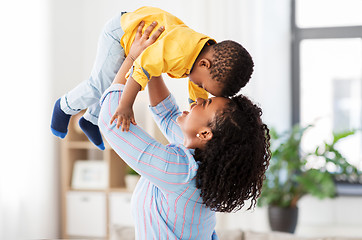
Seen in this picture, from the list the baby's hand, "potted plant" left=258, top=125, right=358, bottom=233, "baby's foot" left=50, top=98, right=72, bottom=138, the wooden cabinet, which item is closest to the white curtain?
the wooden cabinet

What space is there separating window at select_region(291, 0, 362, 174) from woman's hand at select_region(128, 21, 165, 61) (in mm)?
3172

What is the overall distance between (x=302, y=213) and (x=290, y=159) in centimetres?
78

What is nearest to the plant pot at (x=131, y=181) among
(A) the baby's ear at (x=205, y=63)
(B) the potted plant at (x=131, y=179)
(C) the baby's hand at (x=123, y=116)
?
(B) the potted plant at (x=131, y=179)

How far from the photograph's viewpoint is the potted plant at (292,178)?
11.6 ft

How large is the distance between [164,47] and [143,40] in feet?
0.31

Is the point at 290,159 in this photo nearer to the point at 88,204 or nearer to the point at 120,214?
the point at 120,214

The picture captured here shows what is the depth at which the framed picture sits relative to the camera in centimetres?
400

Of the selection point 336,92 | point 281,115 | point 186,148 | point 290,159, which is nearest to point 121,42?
point 186,148

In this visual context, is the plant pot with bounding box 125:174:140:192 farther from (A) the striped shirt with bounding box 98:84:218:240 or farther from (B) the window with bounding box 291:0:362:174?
(A) the striped shirt with bounding box 98:84:218:240

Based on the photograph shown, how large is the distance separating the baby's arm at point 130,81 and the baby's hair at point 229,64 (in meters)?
0.18

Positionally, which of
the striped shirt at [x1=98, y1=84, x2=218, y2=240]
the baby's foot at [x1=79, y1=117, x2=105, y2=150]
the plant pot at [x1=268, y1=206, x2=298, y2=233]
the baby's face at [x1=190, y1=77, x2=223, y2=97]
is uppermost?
the baby's face at [x1=190, y1=77, x2=223, y2=97]

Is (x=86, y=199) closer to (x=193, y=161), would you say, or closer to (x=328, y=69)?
(x=328, y=69)

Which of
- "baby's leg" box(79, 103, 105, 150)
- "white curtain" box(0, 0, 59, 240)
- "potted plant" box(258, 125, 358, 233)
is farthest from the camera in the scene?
"potted plant" box(258, 125, 358, 233)

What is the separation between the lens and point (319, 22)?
13.9 feet
